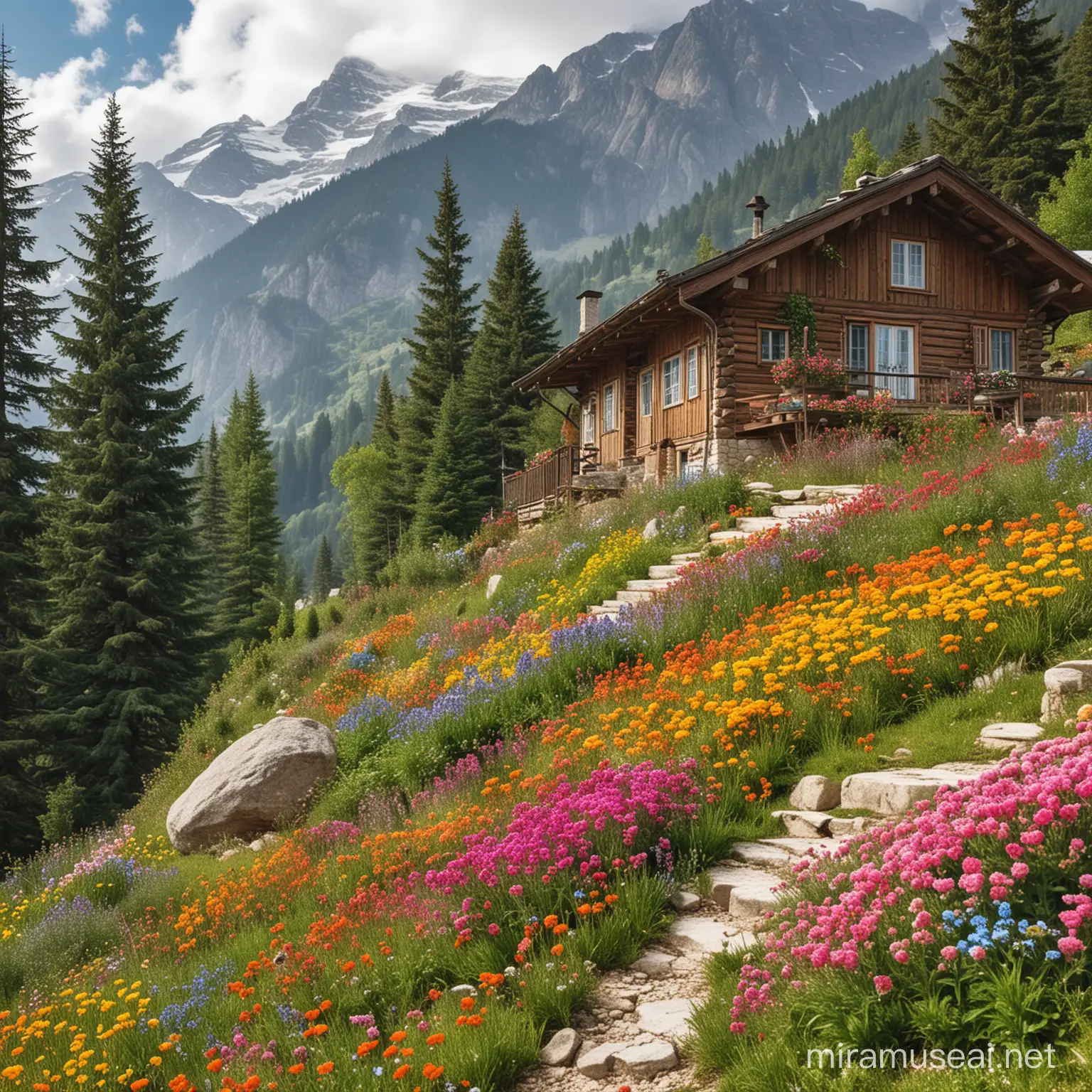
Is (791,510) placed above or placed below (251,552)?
above

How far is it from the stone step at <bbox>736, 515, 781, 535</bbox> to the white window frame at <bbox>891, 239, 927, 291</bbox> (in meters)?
12.9

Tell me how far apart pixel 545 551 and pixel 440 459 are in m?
19.4

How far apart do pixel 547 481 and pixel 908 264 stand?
1179cm

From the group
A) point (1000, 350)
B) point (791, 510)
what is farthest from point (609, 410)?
point (791, 510)

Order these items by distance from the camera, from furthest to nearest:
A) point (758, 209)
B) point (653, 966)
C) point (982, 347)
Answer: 1. point (758, 209)
2. point (982, 347)
3. point (653, 966)

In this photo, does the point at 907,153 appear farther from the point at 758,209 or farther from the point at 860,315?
the point at 860,315

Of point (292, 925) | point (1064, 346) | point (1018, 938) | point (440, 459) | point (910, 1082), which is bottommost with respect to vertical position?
point (292, 925)

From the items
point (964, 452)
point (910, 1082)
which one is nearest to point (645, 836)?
point (910, 1082)

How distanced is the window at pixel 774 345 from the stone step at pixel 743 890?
63.9 feet

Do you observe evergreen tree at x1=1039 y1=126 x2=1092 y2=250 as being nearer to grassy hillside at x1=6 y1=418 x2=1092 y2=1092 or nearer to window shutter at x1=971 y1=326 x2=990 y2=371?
window shutter at x1=971 y1=326 x2=990 y2=371

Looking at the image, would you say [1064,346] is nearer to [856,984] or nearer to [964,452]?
[964,452]

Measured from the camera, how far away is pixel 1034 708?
20.2 feet

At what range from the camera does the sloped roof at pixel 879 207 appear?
21625mm

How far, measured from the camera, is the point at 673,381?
25812mm
